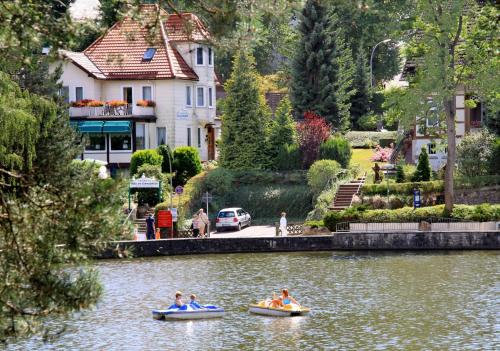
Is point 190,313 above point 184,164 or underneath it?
underneath

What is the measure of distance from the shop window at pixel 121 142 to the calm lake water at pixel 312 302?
78.2 ft

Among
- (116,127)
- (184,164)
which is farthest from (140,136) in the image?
(184,164)

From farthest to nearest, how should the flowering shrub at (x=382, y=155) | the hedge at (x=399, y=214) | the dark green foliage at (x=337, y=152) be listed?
the flowering shrub at (x=382, y=155) → the dark green foliage at (x=337, y=152) → the hedge at (x=399, y=214)

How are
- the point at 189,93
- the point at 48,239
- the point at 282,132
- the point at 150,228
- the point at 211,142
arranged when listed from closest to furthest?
the point at 48,239 < the point at 150,228 < the point at 282,132 < the point at 189,93 < the point at 211,142

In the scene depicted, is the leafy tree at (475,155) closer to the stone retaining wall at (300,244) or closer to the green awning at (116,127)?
the stone retaining wall at (300,244)

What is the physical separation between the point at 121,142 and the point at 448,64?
25217 mm

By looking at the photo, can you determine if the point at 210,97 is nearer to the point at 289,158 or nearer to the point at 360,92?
the point at 360,92

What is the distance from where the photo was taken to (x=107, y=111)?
257 feet

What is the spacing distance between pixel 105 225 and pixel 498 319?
72.3ft

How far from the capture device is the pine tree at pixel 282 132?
2835 inches

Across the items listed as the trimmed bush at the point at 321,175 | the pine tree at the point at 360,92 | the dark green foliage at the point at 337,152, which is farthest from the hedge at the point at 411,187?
the pine tree at the point at 360,92

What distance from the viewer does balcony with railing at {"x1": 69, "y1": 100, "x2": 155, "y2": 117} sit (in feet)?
255

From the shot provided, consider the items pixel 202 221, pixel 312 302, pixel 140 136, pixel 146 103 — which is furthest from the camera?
pixel 140 136

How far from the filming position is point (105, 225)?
17.8m
